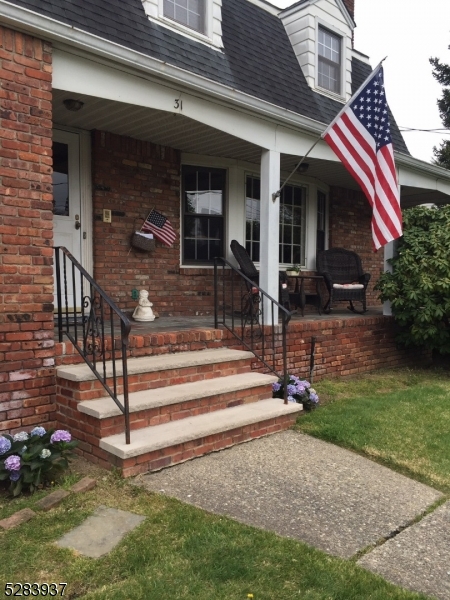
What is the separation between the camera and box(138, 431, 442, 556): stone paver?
2824mm

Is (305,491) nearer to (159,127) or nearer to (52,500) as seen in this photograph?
(52,500)

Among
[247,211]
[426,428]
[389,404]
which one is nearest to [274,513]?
[426,428]

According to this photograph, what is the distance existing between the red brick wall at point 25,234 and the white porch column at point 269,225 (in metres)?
2.72

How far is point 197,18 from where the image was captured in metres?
6.25

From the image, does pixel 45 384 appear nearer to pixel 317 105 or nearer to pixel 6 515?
pixel 6 515

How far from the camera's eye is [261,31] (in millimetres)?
7609

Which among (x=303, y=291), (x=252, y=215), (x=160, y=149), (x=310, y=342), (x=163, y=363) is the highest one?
(x=160, y=149)

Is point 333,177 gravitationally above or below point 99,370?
above

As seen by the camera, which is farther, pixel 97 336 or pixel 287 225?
pixel 287 225

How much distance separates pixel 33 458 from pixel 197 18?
5.53 m

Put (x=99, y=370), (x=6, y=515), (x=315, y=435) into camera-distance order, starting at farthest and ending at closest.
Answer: (x=315, y=435) → (x=99, y=370) → (x=6, y=515)

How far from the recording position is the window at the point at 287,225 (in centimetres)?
781

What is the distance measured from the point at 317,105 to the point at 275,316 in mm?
3699

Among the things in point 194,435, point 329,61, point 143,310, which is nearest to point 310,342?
point 143,310
